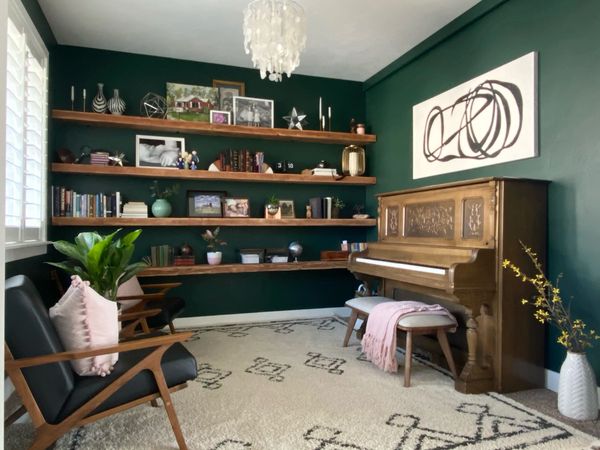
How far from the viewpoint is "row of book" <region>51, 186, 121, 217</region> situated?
12.9 feet

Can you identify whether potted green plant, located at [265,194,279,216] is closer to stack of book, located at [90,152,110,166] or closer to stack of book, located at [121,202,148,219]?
stack of book, located at [121,202,148,219]

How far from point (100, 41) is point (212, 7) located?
1407mm

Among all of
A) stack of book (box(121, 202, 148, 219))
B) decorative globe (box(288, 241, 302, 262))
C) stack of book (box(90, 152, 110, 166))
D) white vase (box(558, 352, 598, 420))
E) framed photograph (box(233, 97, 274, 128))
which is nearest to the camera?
white vase (box(558, 352, 598, 420))

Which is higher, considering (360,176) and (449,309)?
(360,176)

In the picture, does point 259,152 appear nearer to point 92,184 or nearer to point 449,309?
point 92,184

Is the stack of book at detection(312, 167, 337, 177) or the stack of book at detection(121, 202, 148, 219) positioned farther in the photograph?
the stack of book at detection(312, 167, 337, 177)

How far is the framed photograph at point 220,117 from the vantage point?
4480 millimetres

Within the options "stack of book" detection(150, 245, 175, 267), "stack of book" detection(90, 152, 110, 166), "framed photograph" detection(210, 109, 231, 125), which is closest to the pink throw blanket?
"stack of book" detection(150, 245, 175, 267)

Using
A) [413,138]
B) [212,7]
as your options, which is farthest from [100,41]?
[413,138]

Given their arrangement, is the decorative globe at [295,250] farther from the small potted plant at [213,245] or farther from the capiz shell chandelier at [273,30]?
the capiz shell chandelier at [273,30]

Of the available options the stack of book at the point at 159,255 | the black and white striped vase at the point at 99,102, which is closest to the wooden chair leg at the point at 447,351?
the stack of book at the point at 159,255

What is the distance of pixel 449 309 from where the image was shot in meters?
3.24

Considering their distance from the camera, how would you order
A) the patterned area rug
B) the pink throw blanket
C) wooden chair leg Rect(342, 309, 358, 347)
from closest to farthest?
the patterned area rug
the pink throw blanket
wooden chair leg Rect(342, 309, 358, 347)

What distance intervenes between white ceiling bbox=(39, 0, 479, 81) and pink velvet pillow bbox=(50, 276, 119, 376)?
101 inches
